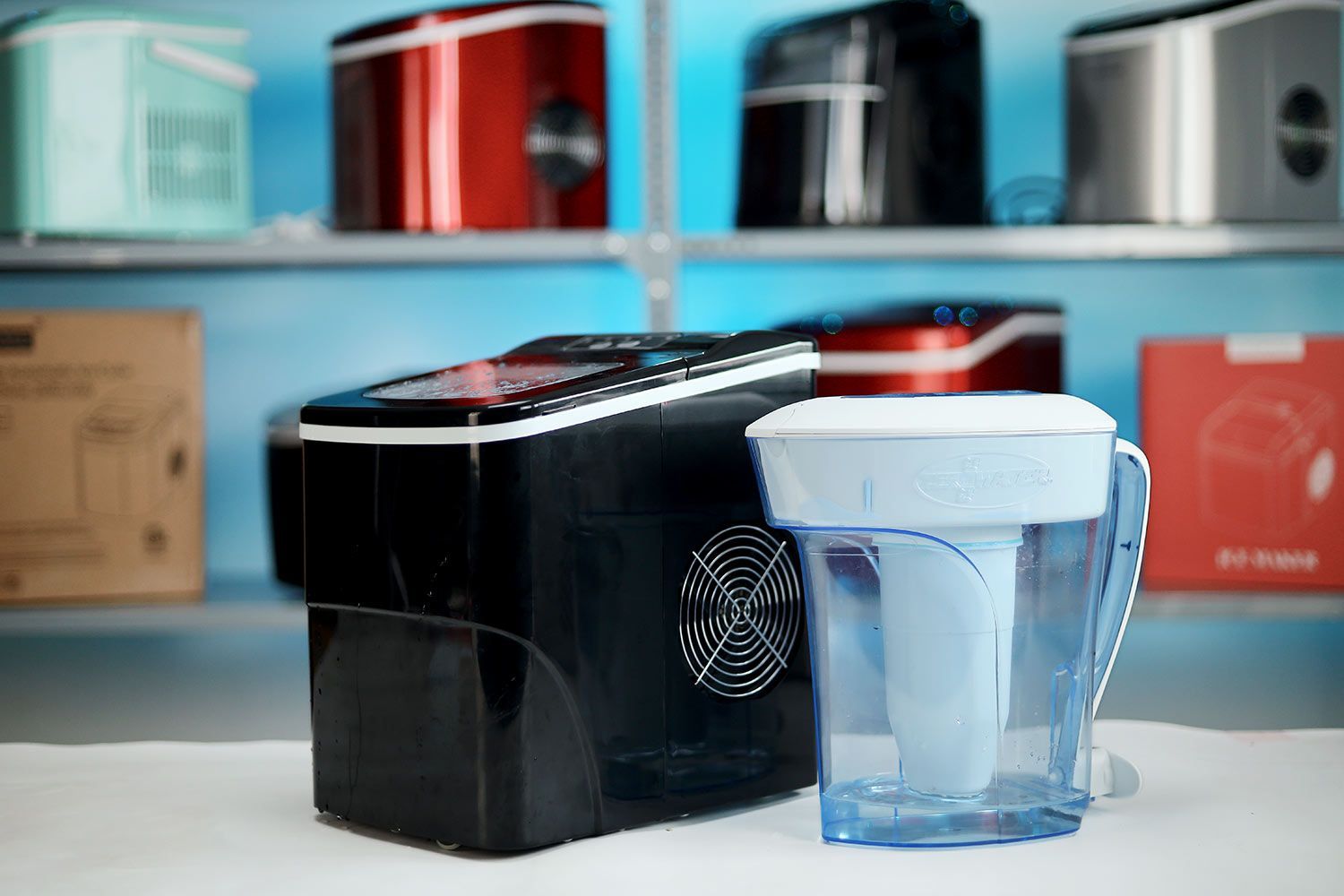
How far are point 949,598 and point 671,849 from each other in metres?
0.19

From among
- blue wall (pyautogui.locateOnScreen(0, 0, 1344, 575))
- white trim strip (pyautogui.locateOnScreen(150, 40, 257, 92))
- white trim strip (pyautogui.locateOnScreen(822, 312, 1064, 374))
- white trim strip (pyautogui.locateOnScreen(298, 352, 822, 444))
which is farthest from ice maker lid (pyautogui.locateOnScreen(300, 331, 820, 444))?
blue wall (pyautogui.locateOnScreen(0, 0, 1344, 575))

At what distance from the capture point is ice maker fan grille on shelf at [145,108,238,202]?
5.24ft

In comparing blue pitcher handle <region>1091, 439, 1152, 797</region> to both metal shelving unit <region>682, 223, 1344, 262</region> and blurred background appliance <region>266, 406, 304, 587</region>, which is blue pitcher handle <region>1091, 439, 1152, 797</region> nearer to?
metal shelving unit <region>682, 223, 1344, 262</region>

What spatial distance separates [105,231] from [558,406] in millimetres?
1115

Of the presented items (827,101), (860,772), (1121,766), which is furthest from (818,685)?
(827,101)

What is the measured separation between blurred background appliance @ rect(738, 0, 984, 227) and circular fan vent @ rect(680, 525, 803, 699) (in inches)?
33.6

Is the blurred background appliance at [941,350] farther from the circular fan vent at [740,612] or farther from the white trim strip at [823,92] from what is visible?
the circular fan vent at [740,612]

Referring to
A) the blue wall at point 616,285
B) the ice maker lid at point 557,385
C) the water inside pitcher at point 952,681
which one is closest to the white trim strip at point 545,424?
the ice maker lid at point 557,385

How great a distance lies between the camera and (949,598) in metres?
0.68

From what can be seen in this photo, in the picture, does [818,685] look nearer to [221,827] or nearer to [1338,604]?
[221,827]

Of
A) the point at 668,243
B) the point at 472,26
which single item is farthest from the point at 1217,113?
the point at 472,26

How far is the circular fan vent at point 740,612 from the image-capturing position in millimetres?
757

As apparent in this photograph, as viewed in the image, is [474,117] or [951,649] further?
[474,117]

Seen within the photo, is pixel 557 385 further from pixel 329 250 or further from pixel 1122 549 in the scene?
pixel 329 250
